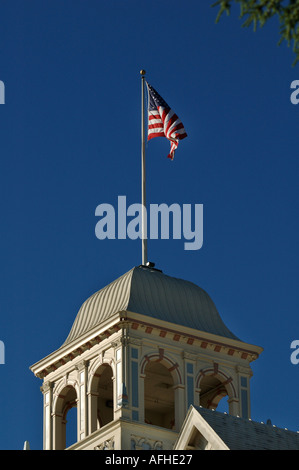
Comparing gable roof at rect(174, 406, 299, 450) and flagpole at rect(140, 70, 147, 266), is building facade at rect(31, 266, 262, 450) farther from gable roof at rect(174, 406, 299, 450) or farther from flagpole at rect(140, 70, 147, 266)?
gable roof at rect(174, 406, 299, 450)

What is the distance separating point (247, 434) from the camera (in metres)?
51.7

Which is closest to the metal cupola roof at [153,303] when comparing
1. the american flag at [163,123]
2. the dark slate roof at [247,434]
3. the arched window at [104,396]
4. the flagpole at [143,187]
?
the flagpole at [143,187]

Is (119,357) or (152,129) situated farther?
(152,129)

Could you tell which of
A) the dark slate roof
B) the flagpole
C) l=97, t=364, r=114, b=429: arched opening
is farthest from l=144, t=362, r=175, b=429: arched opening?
the dark slate roof

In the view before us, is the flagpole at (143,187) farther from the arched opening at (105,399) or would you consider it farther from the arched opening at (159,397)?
the arched opening at (105,399)

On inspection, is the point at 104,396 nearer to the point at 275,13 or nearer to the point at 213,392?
the point at 213,392

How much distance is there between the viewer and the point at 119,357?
202ft

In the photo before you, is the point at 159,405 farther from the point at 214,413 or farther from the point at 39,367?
the point at 214,413

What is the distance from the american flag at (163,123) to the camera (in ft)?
227

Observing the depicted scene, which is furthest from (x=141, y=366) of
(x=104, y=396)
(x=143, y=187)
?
(x=143, y=187)

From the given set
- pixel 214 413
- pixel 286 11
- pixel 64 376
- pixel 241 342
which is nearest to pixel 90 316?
pixel 64 376

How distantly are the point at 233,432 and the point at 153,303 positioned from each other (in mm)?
13571

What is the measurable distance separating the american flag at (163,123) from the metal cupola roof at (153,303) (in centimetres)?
696
